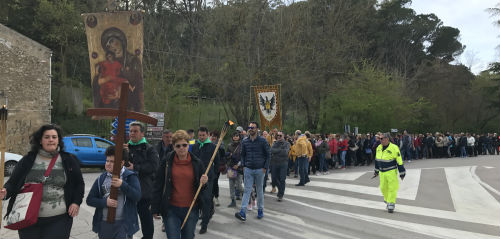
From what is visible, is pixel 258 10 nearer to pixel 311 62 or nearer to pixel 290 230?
pixel 311 62

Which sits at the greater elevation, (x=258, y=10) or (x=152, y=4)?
(x=152, y=4)

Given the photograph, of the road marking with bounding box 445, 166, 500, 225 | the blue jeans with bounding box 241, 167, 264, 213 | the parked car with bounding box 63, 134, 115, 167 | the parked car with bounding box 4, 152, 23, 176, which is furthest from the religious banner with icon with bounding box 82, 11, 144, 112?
the road marking with bounding box 445, 166, 500, 225

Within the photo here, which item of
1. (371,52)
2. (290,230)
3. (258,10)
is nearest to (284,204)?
(290,230)

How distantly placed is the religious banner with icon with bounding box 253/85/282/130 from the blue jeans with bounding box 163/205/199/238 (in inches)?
432

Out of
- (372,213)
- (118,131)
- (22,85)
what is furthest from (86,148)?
(118,131)

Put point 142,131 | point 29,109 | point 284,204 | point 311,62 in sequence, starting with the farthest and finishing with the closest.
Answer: point 311,62 → point 29,109 → point 284,204 → point 142,131

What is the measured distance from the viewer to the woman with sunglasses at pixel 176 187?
14.0ft

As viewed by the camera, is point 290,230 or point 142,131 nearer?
point 142,131

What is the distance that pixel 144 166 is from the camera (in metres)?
5.11

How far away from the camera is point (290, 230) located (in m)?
6.71

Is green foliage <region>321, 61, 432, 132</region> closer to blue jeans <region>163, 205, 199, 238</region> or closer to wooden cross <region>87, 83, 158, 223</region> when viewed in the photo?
blue jeans <region>163, 205, 199, 238</region>

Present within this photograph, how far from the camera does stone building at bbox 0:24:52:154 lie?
75.5 ft

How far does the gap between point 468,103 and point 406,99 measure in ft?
57.5

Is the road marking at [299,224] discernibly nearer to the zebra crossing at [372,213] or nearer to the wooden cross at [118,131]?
the zebra crossing at [372,213]
